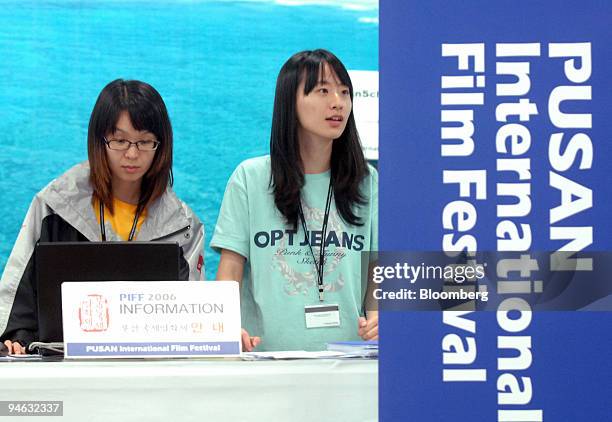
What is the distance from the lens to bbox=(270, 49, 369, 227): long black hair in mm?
2549

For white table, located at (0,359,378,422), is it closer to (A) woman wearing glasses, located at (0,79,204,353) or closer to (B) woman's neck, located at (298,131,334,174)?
(A) woman wearing glasses, located at (0,79,204,353)

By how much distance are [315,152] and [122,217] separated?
1.85 feet

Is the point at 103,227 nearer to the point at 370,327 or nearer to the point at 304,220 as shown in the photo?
the point at 304,220

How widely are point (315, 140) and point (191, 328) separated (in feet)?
3.43

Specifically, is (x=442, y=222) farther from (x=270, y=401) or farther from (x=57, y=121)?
(x=57, y=121)

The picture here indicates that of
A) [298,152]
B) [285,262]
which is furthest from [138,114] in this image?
[285,262]

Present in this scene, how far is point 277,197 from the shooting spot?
2521mm

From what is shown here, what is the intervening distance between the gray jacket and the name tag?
0.58m

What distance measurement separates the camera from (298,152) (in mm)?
→ 2635

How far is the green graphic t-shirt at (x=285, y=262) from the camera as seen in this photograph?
2488 mm

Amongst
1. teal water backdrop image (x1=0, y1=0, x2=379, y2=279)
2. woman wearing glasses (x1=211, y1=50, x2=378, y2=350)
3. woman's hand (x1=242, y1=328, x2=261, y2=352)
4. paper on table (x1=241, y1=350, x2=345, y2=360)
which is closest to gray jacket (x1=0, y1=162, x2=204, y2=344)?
woman wearing glasses (x1=211, y1=50, x2=378, y2=350)

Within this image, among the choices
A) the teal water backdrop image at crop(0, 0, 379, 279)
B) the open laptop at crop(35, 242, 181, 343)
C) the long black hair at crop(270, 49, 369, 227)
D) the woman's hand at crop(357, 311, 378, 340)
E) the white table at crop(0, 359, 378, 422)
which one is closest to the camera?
the white table at crop(0, 359, 378, 422)

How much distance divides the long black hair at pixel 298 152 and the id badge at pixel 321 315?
231 millimetres

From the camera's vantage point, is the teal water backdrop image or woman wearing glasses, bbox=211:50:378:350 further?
the teal water backdrop image
